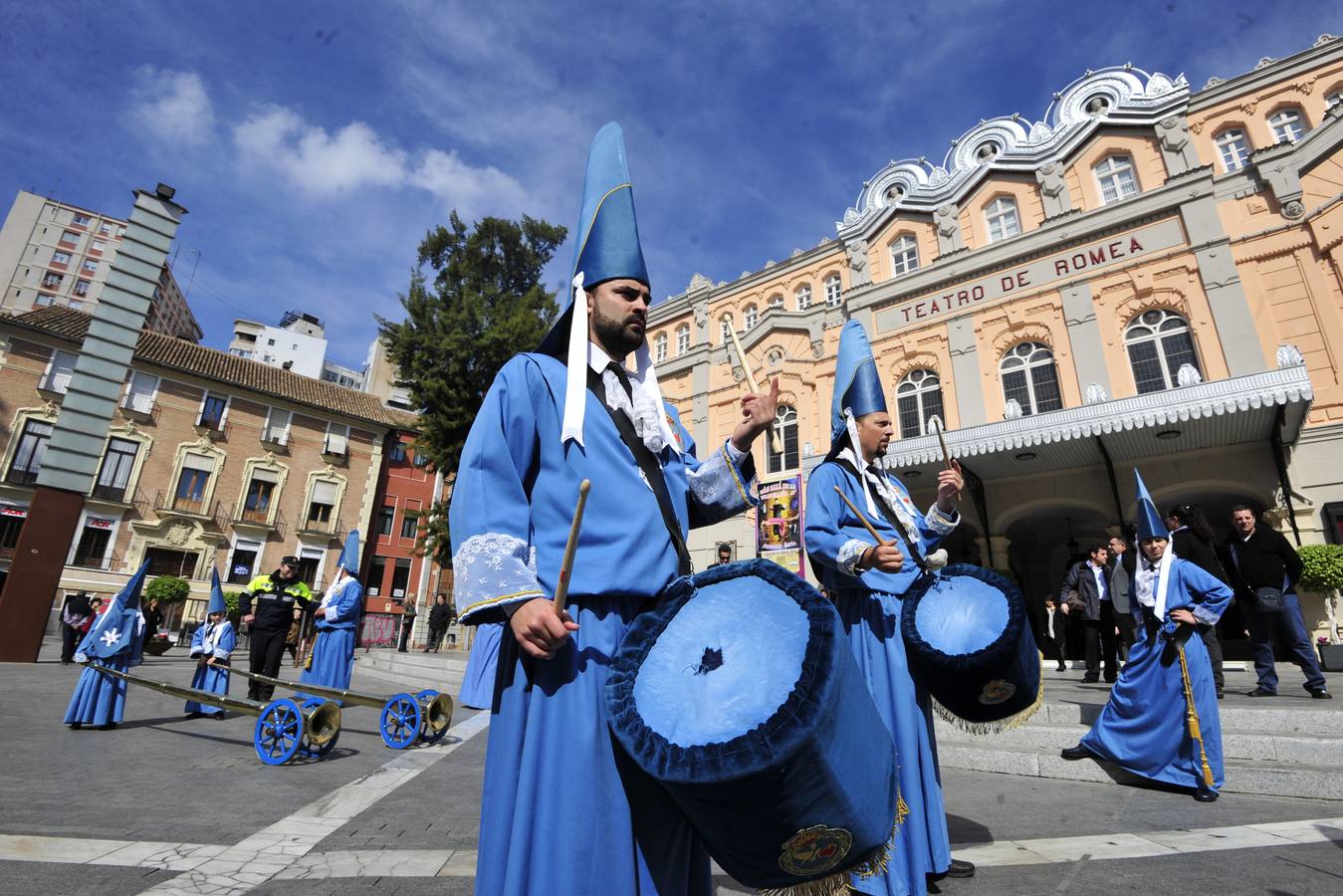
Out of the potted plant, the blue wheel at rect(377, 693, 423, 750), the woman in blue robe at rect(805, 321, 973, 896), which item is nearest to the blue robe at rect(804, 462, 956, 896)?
the woman in blue robe at rect(805, 321, 973, 896)

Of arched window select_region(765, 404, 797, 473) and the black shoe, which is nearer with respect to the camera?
the black shoe

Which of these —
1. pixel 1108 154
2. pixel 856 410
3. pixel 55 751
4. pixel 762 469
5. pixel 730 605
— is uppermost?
pixel 1108 154

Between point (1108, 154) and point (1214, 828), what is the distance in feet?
64.8

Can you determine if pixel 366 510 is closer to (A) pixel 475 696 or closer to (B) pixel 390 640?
(B) pixel 390 640

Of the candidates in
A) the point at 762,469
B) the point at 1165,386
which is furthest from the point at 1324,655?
the point at 762,469

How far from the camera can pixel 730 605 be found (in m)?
1.58

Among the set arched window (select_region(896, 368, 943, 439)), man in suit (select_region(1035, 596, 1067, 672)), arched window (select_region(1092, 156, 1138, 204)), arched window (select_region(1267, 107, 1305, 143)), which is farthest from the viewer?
arched window (select_region(896, 368, 943, 439))

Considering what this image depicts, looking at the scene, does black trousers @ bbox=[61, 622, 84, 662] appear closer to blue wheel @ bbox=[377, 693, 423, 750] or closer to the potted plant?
blue wheel @ bbox=[377, 693, 423, 750]

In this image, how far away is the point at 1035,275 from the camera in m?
17.6

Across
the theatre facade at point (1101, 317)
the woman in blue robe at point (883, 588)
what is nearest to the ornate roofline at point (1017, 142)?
the theatre facade at point (1101, 317)

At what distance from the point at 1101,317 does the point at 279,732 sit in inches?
Answer: 737

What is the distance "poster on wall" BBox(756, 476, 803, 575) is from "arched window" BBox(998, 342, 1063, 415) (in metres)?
6.23

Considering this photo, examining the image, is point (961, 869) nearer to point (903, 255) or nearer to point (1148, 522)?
point (1148, 522)

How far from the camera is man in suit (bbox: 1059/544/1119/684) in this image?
30.9 feet
